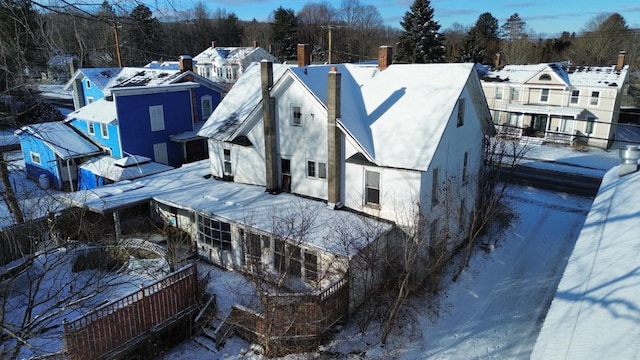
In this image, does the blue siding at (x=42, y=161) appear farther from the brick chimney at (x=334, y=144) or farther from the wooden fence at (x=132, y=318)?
the brick chimney at (x=334, y=144)

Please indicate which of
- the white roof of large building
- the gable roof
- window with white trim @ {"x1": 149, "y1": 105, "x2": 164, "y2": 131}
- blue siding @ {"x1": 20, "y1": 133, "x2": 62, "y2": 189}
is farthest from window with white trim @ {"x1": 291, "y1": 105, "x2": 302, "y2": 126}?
blue siding @ {"x1": 20, "y1": 133, "x2": 62, "y2": 189}

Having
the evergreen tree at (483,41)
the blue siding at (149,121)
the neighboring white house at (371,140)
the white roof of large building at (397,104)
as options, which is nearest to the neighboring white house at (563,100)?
the evergreen tree at (483,41)

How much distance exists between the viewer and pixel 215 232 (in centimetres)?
1858

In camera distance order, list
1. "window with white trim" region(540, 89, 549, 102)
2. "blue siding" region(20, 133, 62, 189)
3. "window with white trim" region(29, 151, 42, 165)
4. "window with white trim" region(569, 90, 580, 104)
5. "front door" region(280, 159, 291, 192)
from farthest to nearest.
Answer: "window with white trim" region(540, 89, 549, 102), "window with white trim" region(569, 90, 580, 104), "window with white trim" region(29, 151, 42, 165), "blue siding" region(20, 133, 62, 189), "front door" region(280, 159, 291, 192)

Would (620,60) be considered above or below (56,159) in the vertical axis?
above

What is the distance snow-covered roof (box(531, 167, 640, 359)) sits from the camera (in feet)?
26.5

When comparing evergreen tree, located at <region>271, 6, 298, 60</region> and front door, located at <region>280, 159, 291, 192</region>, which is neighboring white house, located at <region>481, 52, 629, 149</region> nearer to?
front door, located at <region>280, 159, 291, 192</region>

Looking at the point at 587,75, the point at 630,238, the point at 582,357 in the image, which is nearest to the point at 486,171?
the point at 630,238

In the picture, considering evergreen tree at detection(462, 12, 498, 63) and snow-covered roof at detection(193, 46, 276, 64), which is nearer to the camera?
evergreen tree at detection(462, 12, 498, 63)

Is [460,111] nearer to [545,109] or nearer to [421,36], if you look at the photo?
[545,109]

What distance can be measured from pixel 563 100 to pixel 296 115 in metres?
34.7

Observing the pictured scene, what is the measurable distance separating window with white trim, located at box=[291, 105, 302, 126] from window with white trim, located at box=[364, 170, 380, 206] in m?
4.04

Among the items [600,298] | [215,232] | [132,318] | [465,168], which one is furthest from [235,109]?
[600,298]

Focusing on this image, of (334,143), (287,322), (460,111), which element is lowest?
(287,322)
